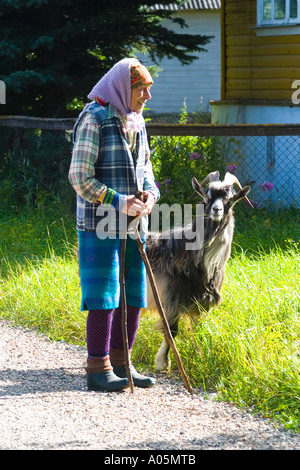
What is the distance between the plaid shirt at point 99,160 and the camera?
17.0 feet

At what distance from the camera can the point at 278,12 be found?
13352 millimetres

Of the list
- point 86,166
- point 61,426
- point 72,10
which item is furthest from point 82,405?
point 72,10

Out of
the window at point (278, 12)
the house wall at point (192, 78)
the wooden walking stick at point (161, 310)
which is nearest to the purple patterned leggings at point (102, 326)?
the wooden walking stick at point (161, 310)

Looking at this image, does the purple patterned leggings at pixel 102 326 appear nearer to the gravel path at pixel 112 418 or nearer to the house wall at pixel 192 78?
the gravel path at pixel 112 418

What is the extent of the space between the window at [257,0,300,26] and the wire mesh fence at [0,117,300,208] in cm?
201

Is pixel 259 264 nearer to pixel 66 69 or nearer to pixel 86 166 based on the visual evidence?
pixel 86 166

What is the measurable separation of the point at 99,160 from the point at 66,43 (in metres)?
7.10

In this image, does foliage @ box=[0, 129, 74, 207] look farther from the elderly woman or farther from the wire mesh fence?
the elderly woman

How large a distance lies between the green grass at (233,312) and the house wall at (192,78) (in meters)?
21.8

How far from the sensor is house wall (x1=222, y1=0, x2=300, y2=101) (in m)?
13.0

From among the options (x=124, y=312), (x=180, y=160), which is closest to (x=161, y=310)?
(x=124, y=312)

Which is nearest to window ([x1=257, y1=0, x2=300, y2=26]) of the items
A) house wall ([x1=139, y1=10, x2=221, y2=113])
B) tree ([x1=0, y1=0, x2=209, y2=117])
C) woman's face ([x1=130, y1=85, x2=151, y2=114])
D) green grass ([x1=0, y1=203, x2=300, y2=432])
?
tree ([x1=0, y1=0, x2=209, y2=117])

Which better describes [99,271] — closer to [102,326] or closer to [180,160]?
[102,326]
